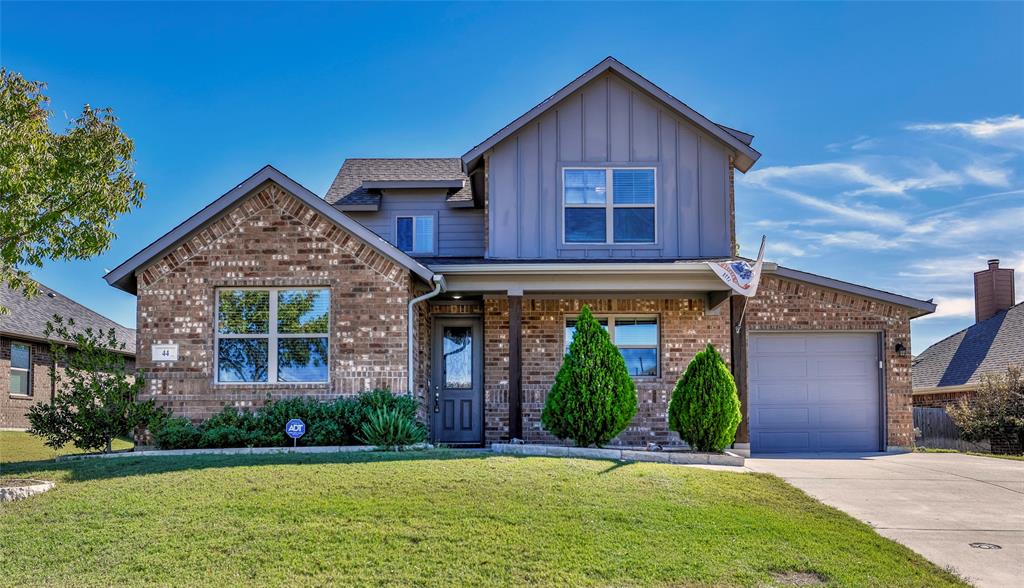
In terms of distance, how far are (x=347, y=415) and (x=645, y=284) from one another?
5147mm

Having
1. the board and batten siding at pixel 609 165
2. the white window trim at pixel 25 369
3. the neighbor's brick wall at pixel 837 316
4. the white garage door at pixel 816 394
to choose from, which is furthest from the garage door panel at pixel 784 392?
the white window trim at pixel 25 369

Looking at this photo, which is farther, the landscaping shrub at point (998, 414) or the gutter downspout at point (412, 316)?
the landscaping shrub at point (998, 414)

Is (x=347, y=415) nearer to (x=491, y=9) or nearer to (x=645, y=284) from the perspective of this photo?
(x=645, y=284)

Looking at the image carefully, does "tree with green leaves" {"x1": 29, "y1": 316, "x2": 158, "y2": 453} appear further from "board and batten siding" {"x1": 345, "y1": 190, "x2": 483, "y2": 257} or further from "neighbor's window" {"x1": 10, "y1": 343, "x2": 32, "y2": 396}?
"neighbor's window" {"x1": 10, "y1": 343, "x2": 32, "y2": 396}

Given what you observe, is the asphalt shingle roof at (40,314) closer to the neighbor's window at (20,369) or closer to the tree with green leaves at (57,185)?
the neighbor's window at (20,369)

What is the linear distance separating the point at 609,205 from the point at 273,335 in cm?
611

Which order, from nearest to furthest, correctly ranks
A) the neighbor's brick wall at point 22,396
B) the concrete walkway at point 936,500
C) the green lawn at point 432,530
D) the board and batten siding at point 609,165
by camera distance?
the green lawn at point 432,530, the concrete walkway at point 936,500, the board and batten siding at point 609,165, the neighbor's brick wall at point 22,396

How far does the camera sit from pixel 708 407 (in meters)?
12.4

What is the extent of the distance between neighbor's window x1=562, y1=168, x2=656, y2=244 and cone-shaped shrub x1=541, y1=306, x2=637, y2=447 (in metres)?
3.01

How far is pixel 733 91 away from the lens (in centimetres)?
1566

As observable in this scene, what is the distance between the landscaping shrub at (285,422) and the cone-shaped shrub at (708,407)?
155 inches

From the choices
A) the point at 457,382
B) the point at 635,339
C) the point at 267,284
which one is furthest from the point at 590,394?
the point at 267,284

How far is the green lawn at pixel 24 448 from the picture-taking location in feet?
54.0

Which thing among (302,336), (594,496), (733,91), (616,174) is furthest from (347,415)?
(733,91)
